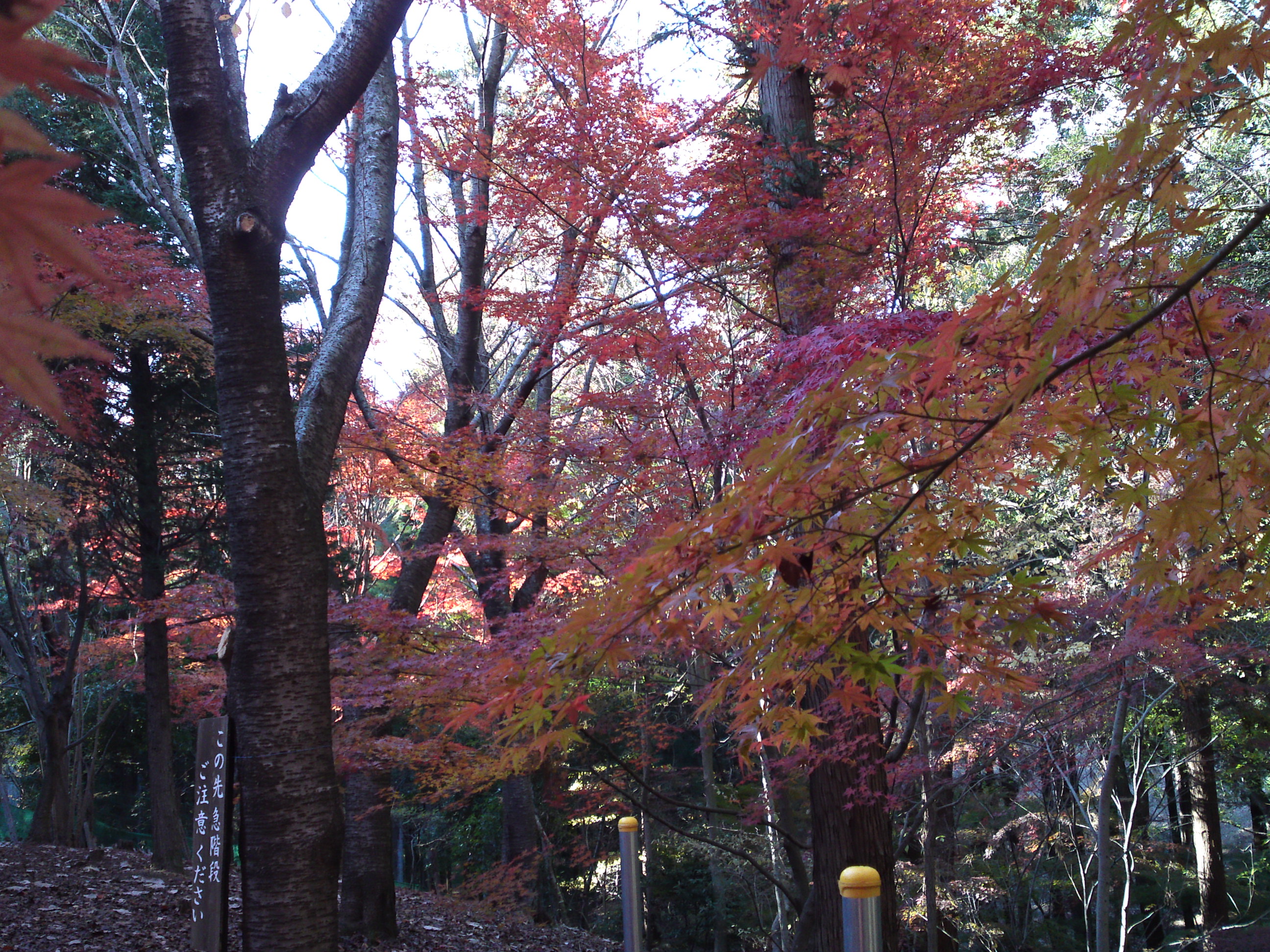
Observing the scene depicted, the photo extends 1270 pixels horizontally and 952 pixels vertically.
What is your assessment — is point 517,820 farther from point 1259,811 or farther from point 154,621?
point 1259,811

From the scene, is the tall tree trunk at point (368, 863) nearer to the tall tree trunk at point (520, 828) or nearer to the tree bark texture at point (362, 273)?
the tall tree trunk at point (520, 828)

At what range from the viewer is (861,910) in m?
2.15

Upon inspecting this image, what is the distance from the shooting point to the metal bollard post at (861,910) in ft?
6.98

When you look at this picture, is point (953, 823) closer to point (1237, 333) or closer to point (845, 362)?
point (845, 362)

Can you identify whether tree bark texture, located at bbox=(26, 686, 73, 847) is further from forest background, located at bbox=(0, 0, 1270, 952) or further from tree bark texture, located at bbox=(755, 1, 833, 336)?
tree bark texture, located at bbox=(755, 1, 833, 336)

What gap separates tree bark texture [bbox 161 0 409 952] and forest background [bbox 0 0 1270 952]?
0.06ft

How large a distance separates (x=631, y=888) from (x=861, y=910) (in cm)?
195

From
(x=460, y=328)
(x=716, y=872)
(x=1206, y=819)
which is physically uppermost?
(x=460, y=328)

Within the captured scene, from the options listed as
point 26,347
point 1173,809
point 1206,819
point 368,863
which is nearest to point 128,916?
point 368,863

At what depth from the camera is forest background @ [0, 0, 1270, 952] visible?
2131 mm

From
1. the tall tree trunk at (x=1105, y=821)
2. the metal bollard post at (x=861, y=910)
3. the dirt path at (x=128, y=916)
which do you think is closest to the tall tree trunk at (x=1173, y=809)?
the tall tree trunk at (x=1105, y=821)

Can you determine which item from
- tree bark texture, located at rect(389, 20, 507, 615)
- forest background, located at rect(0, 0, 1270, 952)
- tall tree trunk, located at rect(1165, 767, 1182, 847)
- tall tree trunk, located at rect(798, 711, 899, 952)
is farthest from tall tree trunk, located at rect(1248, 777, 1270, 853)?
tree bark texture, located at rect(389, 20, 507, 615)

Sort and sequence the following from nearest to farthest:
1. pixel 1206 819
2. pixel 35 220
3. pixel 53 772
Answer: pixel 35 220
pixel 53 772
pixel 1206 819

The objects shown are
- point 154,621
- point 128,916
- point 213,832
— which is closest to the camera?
point 213,832
